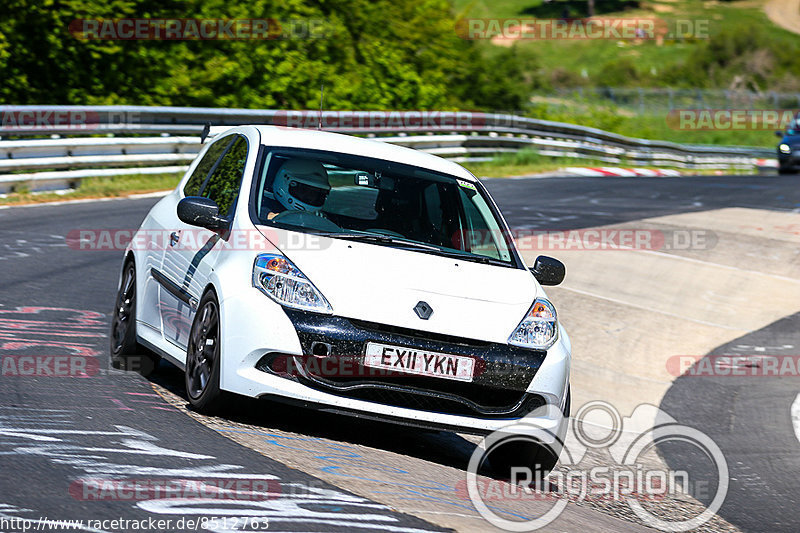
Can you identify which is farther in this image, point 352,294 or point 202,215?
point 202,215

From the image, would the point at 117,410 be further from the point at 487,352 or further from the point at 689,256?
the point at 689,256

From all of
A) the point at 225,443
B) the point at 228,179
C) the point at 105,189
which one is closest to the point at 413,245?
the point at 228,179

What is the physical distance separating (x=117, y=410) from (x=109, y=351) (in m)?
A: 1.89

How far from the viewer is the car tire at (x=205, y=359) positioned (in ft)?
18.8

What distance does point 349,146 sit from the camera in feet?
22.8

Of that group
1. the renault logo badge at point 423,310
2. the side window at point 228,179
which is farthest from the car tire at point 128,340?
the renault logo badge at point 423,310

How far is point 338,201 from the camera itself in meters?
6.61

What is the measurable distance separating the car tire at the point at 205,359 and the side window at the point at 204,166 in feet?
4.33

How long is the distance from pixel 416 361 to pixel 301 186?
1528 millimetres

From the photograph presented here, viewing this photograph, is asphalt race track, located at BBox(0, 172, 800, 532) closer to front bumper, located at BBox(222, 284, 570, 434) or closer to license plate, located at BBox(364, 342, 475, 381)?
front bumper, located at BBox(222, 284, 570, 434)

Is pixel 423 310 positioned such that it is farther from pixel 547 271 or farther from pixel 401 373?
pixel 547 271

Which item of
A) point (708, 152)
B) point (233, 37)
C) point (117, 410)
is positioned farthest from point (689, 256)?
point (708, 152)

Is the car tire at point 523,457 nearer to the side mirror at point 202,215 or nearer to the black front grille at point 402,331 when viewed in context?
the black front grille at point 402,331

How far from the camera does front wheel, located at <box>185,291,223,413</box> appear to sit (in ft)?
18.8
